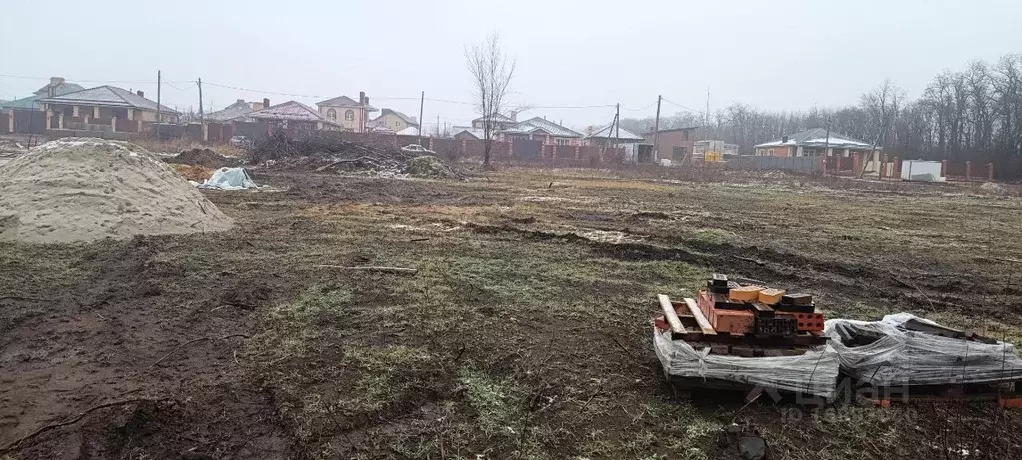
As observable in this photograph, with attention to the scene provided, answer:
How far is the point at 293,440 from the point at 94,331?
8.67ft

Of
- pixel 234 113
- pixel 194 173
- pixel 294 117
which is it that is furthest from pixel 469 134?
pixel 194 173

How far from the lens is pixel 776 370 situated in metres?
3.43

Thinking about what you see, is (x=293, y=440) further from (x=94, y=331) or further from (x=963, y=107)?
(x=963, y=107)

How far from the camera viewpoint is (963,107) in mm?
58500

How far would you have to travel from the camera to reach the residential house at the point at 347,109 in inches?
2943

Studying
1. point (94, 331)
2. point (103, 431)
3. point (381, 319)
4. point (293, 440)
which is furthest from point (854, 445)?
point (94, 331)

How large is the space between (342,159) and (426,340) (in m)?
23.3

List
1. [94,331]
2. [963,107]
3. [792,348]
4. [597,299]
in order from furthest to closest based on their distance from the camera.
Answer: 1. [963,107]
2. [597,299]
3. [94,331]
4. [792,348]

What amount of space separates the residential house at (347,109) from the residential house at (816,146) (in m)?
47.6

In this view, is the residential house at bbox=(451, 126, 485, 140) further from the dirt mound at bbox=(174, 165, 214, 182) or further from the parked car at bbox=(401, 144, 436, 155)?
the dirt mound at bbox=(174, 165, 214, 182)

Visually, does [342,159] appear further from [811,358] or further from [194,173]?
[811,358]

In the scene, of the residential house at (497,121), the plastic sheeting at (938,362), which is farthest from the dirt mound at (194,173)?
the plastic sheeting at (938,362)

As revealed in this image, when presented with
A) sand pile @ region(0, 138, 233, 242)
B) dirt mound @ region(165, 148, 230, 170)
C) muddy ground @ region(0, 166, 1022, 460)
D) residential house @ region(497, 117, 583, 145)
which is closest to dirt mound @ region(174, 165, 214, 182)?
dirt mound @ region(165, 148, 230, 170)

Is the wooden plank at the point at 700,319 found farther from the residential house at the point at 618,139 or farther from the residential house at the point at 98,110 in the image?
the residential house at the point at 618,139
